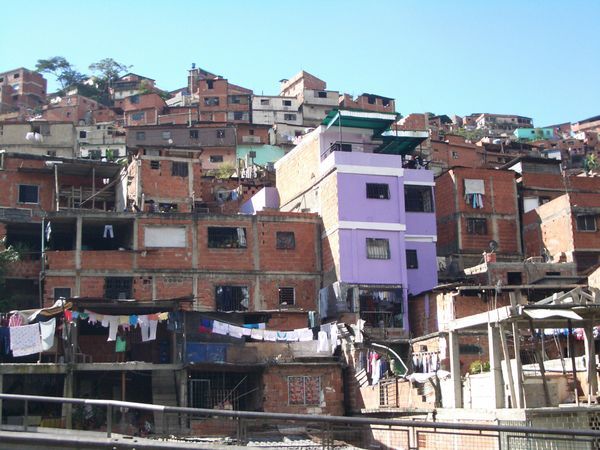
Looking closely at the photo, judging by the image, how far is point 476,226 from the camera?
157 ft

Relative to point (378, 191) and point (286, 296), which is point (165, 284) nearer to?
point (286, 296)

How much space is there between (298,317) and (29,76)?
75.4 metres

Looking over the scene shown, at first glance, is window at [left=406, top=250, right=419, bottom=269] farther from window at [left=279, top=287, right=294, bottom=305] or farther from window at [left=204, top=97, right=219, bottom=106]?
window at [left=204, top=97, right=219, bottom=106]

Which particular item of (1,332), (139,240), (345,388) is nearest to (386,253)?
(345,388)

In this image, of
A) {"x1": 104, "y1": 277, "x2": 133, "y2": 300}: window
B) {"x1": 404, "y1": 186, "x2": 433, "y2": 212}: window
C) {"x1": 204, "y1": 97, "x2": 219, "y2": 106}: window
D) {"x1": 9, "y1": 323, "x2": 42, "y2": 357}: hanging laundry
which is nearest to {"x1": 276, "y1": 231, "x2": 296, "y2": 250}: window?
{"x1": 404, "y1": 186, "x2": 433, "y2": 212}: window

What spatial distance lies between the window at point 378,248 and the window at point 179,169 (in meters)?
11.4

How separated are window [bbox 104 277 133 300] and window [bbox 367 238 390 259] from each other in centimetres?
1105

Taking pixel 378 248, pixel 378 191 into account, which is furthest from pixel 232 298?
pixel 378 191

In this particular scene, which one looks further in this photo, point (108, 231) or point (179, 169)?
point (179, 169)

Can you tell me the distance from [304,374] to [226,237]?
945 cm

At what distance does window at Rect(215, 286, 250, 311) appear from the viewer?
3991 centimetres

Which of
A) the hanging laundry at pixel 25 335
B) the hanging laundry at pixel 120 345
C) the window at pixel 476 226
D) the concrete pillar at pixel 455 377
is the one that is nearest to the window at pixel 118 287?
the hanging laundry at pixel 120 345

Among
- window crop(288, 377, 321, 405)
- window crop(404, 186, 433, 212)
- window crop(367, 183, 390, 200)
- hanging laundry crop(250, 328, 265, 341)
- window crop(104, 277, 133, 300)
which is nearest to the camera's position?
window crop(288, 377, 321, 405)

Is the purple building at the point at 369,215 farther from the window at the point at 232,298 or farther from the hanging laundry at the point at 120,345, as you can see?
the hanging laundry at the point at 120,345
